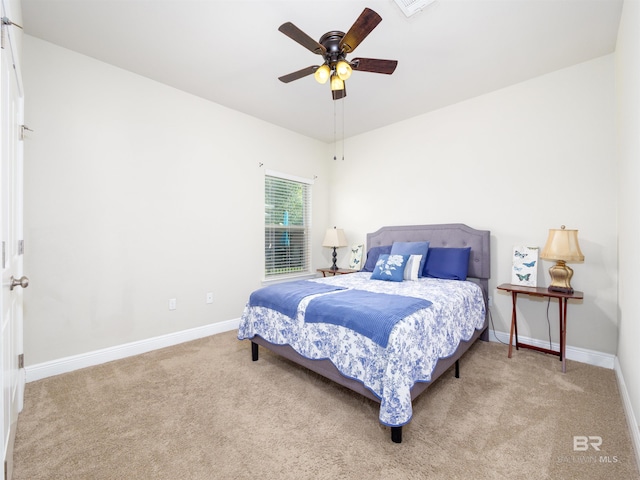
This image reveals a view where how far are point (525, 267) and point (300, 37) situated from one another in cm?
292

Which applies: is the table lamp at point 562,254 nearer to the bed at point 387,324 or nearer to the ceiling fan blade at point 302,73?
the bed at point 387,324

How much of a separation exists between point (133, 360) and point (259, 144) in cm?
292

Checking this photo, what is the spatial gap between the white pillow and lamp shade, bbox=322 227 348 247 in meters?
1.41

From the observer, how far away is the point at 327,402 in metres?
2.01

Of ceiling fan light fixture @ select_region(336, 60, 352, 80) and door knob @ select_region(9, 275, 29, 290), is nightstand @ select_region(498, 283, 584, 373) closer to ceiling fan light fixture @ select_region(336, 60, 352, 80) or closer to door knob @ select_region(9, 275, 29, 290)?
ceiling fan light fixture @ select_region(336, 60, 352, 80)

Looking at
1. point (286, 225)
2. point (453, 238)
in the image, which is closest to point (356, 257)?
point (286, 225)

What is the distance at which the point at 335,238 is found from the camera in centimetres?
446

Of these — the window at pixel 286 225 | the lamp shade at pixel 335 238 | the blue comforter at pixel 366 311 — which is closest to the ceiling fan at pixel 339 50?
the blue comforter at pixel 366 311

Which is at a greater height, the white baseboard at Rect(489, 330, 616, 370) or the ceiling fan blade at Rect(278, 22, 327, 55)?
the ceiling fan blade at Rect(278, 22, 327, 55)

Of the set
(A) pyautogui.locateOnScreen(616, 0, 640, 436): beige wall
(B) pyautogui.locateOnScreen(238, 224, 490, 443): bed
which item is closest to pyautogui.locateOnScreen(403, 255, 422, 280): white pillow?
(B) pyautogui.locateOnScreen(238, 224, 490, 443): bed

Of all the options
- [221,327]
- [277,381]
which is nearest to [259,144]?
[221,327]

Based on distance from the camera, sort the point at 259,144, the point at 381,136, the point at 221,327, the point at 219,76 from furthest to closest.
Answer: the point at 381,136 < the point at 259,144 < the point at 221,327 < the point at 219,76

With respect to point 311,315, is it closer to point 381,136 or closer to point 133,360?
point 133,360

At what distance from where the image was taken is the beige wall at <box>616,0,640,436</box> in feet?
5.36
